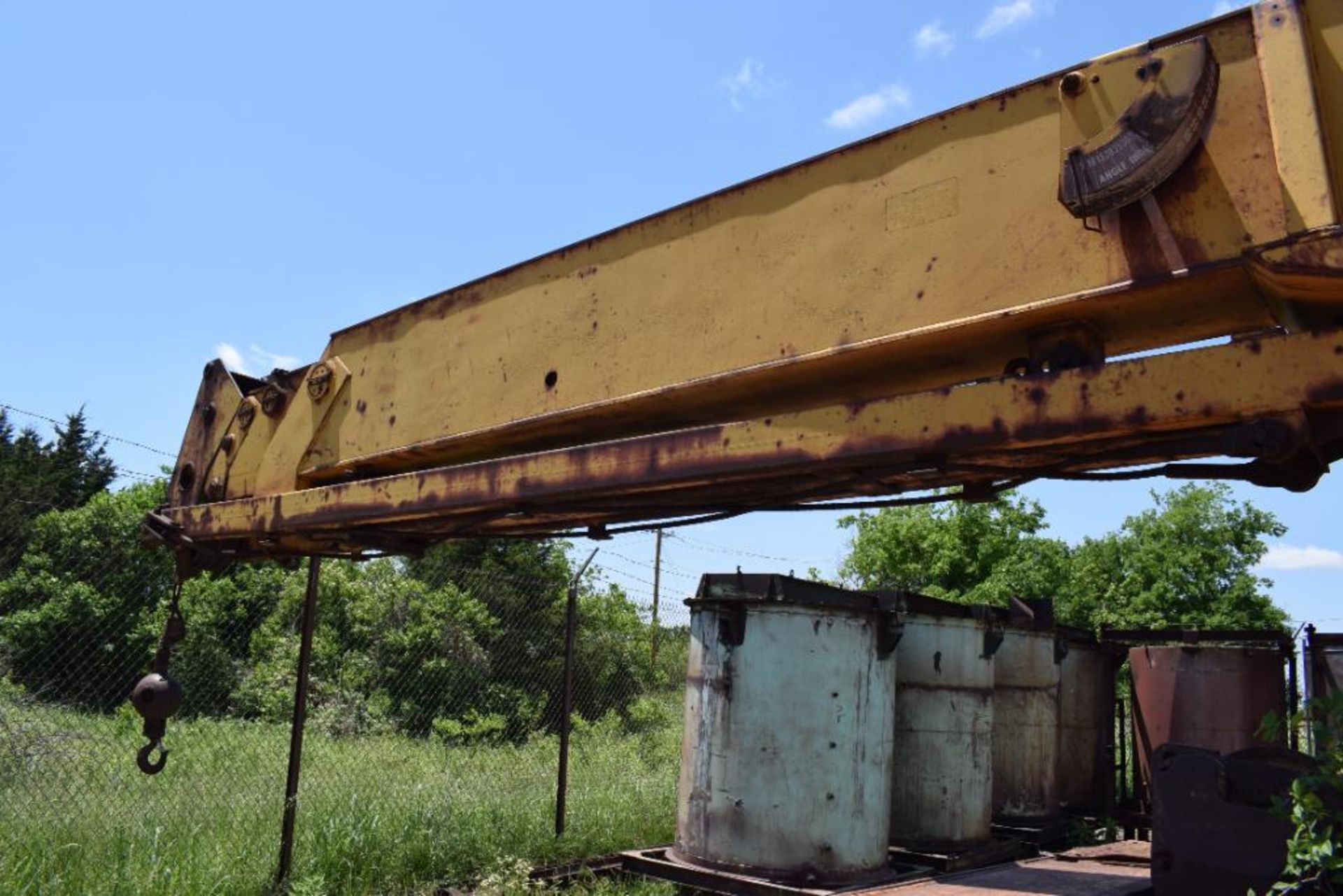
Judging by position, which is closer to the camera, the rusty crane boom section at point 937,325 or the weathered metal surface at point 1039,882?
the rusty crane boom section at point 937,325

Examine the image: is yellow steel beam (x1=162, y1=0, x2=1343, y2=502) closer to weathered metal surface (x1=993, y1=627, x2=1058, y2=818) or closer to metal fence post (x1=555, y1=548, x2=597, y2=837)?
metal fence post (x1=555, y1=548, x2=597, y2=837)

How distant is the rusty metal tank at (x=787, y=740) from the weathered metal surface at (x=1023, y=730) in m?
2.07

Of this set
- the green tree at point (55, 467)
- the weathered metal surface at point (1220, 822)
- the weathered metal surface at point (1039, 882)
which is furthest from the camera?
the green tree at point (55, 467)

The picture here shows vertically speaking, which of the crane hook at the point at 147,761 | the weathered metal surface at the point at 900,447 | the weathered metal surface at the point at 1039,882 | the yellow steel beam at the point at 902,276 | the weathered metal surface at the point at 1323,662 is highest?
the yellow steel beam at the point at 902,276

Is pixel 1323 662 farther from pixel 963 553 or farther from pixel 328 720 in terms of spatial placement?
pixel 963 553

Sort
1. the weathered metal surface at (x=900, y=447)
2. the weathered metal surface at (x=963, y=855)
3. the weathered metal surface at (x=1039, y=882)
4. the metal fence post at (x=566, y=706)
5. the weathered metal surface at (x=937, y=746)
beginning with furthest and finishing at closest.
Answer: the metal fence post at (x=566, y=706)
the weathered metal surface at (x=937, y=746)
the weathered metal surface at (x=963, y=855)
the weathered metal surface at (x=1039, y=882)
the weathered metal surface at (x=900, y=447)

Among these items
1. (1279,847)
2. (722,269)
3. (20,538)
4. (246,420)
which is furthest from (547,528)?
(20,538)

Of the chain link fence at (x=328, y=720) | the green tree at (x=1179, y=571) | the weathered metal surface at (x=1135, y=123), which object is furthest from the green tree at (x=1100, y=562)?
the weathered metal surface at (x=1135, y=123)

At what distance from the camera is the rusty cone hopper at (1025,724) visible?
761 centimetres

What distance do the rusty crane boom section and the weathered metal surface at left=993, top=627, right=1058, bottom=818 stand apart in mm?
4859

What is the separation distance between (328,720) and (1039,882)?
40.7 ft

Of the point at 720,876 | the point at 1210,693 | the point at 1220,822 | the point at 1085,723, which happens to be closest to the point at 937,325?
the point at 1220,822

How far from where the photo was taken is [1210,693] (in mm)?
7188

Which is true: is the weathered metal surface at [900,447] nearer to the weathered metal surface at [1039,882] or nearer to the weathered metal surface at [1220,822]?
the weathered metal surface at [1220,822]
